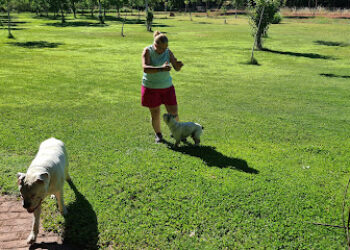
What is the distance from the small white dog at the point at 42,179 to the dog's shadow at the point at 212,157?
9.39ft

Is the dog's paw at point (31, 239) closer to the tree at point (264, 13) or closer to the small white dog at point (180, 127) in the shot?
the small white dog at point (180, 127)

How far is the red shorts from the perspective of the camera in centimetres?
608

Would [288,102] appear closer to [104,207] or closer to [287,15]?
[104,207]

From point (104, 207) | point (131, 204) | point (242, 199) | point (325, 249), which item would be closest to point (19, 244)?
point (104, 207)

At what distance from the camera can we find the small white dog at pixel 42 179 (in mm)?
3338

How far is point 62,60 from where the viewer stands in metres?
18.1

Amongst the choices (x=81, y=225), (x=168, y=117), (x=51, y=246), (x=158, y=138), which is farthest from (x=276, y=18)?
(x=51, y=246)

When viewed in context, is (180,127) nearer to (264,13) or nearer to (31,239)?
(31,239)

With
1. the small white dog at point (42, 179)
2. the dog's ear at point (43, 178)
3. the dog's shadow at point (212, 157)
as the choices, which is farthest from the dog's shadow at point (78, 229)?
the dog's shadow at point (212, 157)

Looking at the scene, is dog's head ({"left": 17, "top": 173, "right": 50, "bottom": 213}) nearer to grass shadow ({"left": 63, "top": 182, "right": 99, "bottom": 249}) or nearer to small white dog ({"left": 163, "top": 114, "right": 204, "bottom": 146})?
grass shadow ({"left": 63, "top": 182, "right": 99, "bottom": 249})

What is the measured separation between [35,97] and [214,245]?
9127 mm

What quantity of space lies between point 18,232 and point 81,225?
0.89 meters

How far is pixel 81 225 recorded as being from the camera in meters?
4.18

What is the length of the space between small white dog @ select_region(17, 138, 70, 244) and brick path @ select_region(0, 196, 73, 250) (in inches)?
6.2
